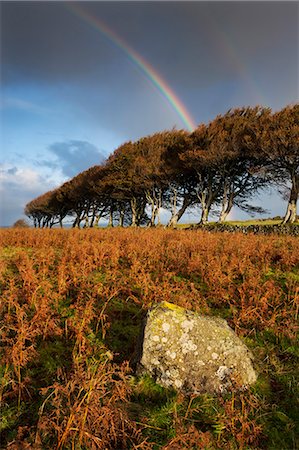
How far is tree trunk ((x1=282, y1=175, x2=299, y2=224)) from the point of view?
2706 centimetres

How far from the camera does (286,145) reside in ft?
80.6

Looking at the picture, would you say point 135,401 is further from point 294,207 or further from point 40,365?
point 294,207

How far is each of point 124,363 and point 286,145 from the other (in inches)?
1021

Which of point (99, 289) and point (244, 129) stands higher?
point (244, 129)

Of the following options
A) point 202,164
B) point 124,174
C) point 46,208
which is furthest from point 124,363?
point 46,208

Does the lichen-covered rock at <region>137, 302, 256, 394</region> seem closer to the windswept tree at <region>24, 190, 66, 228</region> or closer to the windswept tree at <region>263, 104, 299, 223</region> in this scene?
the windswept tree at <region>263, 104, 299, 223</region>

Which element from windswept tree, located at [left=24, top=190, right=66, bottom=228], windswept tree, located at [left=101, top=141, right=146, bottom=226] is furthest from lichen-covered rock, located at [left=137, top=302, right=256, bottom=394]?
windswept tree, located at [left=24, top=190, right=66, bottom=228]

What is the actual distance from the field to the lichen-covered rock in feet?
0.48

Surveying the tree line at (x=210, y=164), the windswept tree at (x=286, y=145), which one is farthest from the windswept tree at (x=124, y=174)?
the windswept tree at (x=286, y=145)

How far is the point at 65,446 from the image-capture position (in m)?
2.85

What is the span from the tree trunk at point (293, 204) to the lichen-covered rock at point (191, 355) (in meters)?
26.1

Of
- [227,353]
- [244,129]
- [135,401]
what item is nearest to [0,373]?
[135,401]

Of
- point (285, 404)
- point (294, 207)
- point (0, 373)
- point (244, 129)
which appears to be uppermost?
point (244, 129)

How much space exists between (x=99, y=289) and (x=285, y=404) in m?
3.81
